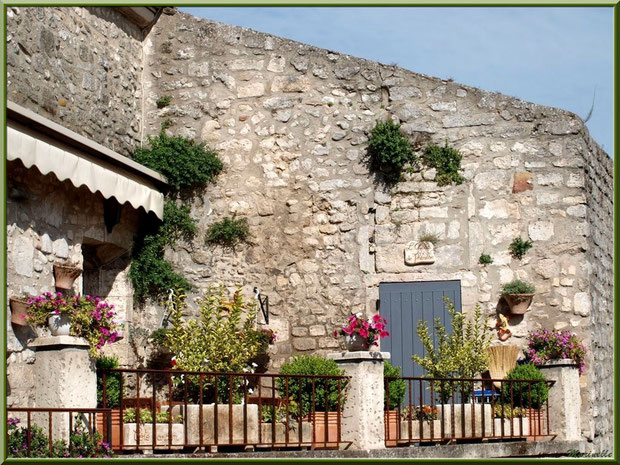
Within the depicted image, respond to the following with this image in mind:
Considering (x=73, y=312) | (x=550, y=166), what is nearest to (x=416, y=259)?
(x=550, y=166)

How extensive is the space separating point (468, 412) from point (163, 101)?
220 inches

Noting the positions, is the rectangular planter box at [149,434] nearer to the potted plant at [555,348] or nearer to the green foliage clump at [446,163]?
the potted plant at [555,348]

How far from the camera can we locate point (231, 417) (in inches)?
392

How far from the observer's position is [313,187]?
14.1m

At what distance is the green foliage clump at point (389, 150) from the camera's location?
45.3ft

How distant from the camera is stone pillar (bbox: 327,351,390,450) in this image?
10.5 m

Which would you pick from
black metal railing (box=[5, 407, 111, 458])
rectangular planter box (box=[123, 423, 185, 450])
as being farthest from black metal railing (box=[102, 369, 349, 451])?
black metal railing (box=[5, 407, 111, 458])

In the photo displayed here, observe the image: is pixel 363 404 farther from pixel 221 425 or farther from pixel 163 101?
pixel 163 101

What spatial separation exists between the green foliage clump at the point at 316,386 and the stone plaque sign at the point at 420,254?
7.64 ft

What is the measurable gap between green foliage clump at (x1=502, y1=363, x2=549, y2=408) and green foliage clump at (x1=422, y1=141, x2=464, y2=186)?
8.04ft

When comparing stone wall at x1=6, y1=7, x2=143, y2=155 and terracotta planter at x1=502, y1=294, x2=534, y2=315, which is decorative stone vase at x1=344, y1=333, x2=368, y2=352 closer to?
terracotta planter at x1=502, y1=294, x2=534, y2=315

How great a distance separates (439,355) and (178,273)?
341cm

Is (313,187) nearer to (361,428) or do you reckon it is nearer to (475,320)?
(475,320)

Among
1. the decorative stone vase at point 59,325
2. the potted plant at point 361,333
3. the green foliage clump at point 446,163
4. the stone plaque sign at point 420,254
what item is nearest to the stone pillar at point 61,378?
the decorative stone vase at point 59,325
